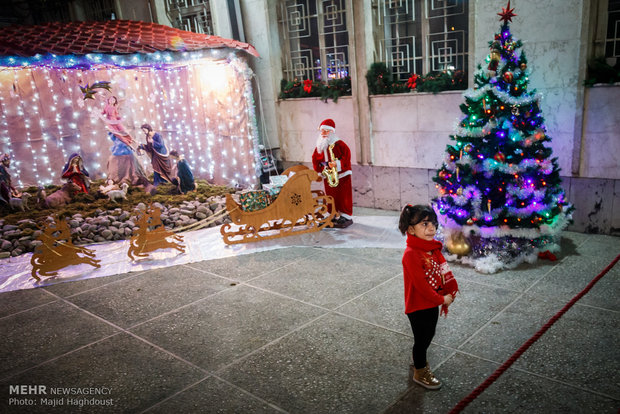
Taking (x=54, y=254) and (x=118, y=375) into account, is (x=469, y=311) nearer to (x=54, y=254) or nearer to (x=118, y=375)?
(x=118, y=375)

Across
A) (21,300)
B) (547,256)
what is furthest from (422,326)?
(21,300)

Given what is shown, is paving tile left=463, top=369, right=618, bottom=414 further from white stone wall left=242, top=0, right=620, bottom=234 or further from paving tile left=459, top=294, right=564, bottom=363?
white stone wall left=242, top=0, right=620, bottom=234

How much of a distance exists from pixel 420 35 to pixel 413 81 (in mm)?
963

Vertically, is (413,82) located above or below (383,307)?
above

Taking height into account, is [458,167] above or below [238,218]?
above

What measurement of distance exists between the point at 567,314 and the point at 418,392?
209 cm

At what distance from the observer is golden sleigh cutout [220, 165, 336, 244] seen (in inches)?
314

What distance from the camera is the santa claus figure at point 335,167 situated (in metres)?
8.35

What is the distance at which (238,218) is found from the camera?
7953 mm

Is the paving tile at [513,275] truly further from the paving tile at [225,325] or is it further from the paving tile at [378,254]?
the paving tile at [225,325]

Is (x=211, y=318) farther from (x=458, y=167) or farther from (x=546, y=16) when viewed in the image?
(x=546, y=16)

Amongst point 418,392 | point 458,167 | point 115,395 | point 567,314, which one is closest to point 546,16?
point 458,167

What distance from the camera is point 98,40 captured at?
31.5 feet

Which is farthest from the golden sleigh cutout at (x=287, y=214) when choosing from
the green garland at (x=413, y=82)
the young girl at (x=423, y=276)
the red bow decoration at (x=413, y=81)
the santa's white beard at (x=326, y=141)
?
the young girl at (x=423, y=276)
